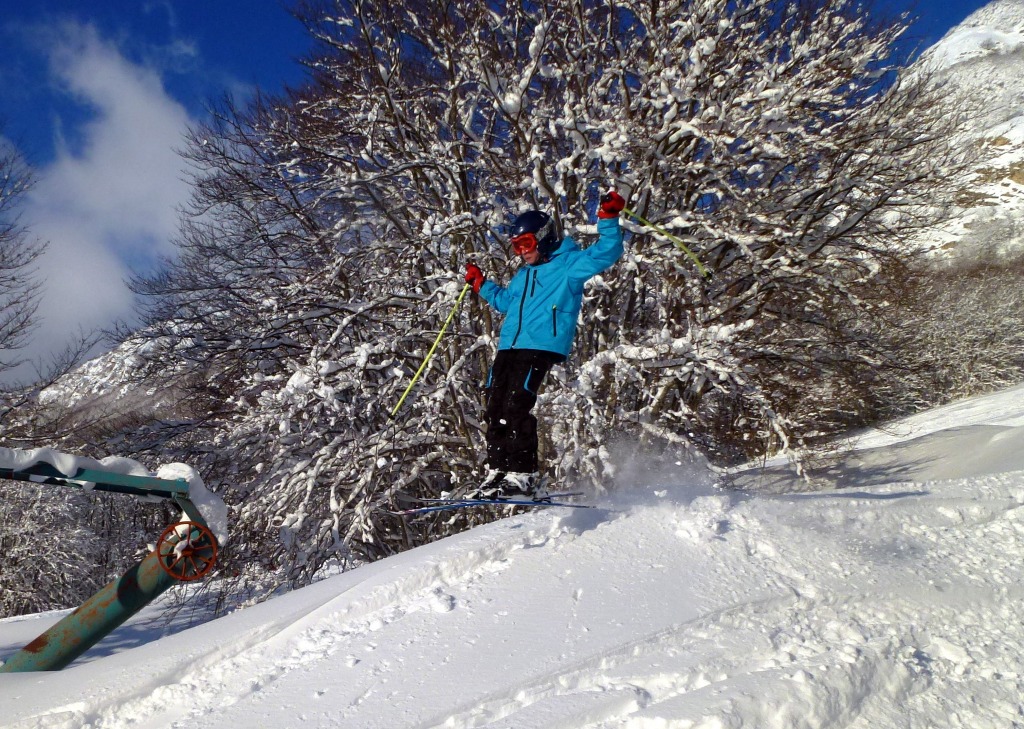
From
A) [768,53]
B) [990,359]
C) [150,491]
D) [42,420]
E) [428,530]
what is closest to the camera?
[150,491]

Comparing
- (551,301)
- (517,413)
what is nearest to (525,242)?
(551,301)

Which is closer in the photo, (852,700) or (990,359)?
(852,700)

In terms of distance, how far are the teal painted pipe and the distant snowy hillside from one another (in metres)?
9.17

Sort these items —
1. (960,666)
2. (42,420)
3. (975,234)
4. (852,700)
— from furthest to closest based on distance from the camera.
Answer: (975,234)
(42,420)
(960,666)
(852,700)

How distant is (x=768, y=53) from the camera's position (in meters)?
8.39

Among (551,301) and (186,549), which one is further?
(551,301)

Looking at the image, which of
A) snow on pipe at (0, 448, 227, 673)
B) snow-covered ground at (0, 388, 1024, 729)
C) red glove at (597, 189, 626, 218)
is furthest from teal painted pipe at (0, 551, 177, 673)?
red glove at (597, 189, 626, 218)

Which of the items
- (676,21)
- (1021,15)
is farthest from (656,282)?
(1021,15)

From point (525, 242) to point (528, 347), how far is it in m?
0.75

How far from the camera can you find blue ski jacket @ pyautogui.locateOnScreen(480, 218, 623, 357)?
4.48 meters

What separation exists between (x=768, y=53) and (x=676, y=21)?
1.66m

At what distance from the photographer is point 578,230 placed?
23.4 feet

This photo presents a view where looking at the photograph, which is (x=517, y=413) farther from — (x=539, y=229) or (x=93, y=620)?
(x=93, y=620)

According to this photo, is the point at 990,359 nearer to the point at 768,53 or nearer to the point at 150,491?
the point at 768,53
